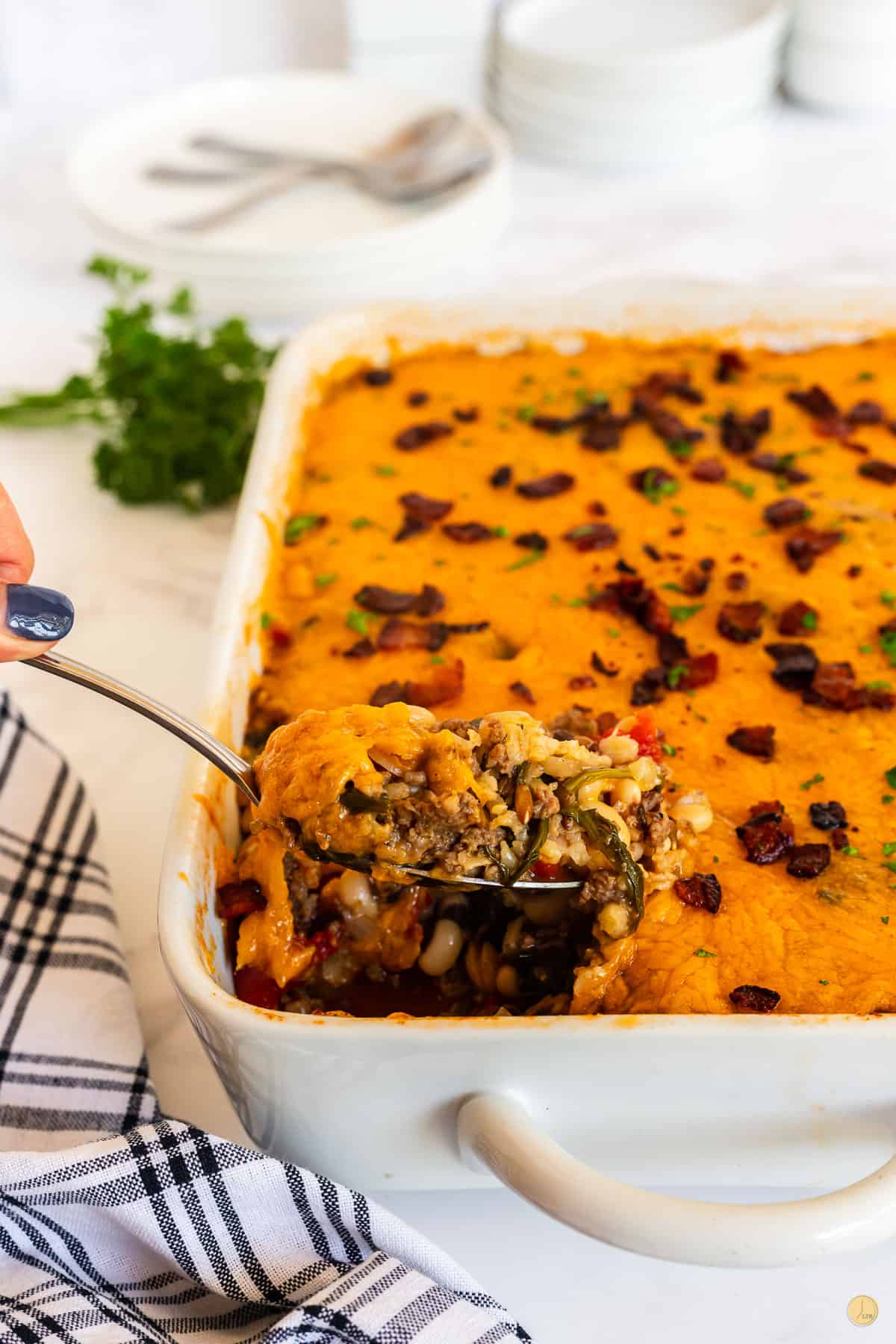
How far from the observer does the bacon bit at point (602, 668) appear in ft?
6.88

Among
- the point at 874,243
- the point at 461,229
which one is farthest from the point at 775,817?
the point at 874,243

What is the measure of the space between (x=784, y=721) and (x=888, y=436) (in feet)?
2.62

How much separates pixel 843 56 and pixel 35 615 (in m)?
3.87

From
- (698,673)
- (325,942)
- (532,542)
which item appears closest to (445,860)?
(325,942)

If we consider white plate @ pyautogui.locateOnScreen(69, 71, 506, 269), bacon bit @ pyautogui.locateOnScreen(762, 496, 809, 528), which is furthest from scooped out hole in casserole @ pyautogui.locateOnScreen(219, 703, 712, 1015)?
white plate @ pyautogui.locateOnScreen(69, 71, 506, 269)

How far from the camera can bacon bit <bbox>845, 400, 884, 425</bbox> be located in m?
2.57

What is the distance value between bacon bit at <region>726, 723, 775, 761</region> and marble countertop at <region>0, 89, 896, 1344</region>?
60 centimetres

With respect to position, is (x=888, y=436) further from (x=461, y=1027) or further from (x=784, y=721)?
(x=461, y=1027)

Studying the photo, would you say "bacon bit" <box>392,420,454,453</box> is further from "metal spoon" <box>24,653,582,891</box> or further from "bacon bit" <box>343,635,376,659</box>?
"metal spoon" <box>24,653,582,891</box>

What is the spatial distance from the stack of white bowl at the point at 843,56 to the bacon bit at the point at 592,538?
103 inches

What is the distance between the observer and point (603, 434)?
101 inches

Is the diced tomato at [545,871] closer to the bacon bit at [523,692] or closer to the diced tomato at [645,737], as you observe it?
the diced tomato at [645,737]

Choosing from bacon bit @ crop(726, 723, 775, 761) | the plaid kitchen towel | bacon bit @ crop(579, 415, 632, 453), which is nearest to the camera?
the plaid kitchen towel

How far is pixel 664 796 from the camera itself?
183 centimetres
